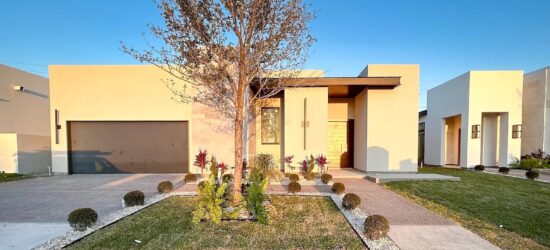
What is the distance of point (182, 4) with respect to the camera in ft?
14.8

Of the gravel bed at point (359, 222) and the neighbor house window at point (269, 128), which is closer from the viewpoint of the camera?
the gravel bed at point (359, 222)

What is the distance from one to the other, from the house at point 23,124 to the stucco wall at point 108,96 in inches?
105

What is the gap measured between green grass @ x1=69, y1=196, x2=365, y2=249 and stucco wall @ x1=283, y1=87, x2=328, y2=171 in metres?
4.97

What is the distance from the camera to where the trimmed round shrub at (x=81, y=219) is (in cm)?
397

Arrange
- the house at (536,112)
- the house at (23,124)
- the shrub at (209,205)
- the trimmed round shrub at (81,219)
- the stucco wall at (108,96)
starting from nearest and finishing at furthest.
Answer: the trimmed round shrub at (81,219) < the shrub at (209,205) < the stucco wall at (108,96) < the house at (23,124) < the house at (536,112)

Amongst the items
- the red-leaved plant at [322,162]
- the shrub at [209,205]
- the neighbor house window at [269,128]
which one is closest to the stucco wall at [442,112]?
the red-leaved plant at [322,162]

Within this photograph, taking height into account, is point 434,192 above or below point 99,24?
below

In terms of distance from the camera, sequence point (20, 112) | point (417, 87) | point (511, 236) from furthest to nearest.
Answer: point (20, 112) < point (417, 87) < point (511, 236)

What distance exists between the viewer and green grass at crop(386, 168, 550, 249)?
4.03 m

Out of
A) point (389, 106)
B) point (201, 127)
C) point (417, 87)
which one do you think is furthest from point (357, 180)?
point (201, 127)

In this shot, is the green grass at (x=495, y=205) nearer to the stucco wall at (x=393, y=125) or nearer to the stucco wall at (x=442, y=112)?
the stucco wall at (x=393, y=125)

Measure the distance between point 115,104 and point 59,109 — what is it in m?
2.45

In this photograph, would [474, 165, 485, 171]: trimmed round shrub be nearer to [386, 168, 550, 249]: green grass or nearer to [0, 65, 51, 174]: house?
[386, 168, 550, 249]: green grass

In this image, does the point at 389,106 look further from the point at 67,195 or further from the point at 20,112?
the point at 20,112
